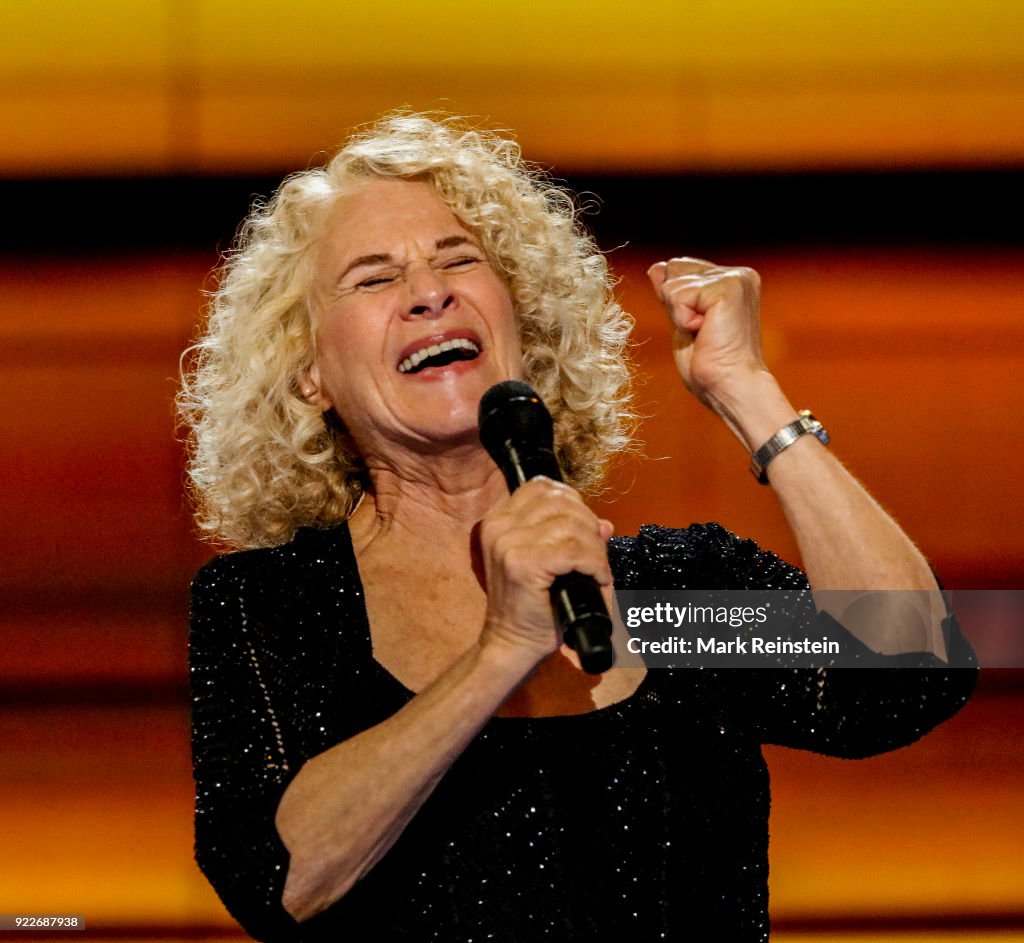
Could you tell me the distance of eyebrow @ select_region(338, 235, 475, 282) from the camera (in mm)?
1414

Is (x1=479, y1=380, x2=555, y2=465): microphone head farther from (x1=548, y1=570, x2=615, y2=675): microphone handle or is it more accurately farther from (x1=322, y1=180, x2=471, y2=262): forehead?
(x1=322, y1=180, x2=471, y2=262): forehead

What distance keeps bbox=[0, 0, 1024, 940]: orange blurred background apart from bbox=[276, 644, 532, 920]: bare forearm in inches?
60.1

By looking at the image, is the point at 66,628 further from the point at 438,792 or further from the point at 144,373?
the point at 438,792

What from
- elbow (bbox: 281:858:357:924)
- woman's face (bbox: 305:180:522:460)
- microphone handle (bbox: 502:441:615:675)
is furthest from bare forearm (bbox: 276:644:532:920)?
woman's face (bbox: 305:180:522:460)

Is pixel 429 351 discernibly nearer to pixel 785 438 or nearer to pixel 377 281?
pixel 377 281

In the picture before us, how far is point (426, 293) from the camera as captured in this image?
1.37 metres

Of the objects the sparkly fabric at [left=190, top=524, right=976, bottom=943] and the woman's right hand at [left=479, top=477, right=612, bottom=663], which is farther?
the sparkly fabric at [left=190, top=524, right=976, bottom=943]

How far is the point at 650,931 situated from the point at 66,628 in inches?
65.9

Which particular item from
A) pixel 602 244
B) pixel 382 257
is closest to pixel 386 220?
pixel 382 257

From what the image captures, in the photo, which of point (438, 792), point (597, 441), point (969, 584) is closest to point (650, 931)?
point (438, 792)

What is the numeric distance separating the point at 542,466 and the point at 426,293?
410mm

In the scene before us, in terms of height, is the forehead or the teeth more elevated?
the forehead

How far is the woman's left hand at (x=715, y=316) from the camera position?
4.11 ft

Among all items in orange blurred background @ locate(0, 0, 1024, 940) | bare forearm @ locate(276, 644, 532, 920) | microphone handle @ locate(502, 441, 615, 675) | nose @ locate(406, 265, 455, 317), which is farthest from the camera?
orange blurred background @ locate(0, 0, 1024, 940)
